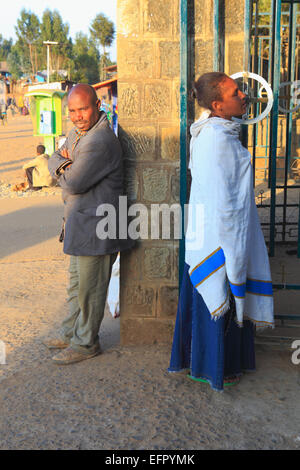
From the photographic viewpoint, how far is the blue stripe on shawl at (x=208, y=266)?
2.68 m

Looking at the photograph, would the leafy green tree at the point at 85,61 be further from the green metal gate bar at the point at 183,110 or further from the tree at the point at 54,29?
the green metal gate bar at the point at 183,110

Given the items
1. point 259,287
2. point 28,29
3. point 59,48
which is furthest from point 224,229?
point 28,29

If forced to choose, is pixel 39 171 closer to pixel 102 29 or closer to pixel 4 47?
pixel 102 29

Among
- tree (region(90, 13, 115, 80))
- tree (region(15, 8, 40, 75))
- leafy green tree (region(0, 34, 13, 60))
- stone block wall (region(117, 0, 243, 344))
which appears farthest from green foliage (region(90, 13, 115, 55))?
stone block wall (region(117, 0, 243, 344))

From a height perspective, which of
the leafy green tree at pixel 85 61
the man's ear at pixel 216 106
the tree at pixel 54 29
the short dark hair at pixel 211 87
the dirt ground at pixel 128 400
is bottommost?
the dirt ground at pixel 128 400

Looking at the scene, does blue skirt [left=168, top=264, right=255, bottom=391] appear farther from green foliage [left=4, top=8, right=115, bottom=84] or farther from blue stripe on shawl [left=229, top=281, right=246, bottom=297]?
green foliage [left=4, top=8, right=115, bottom=84]

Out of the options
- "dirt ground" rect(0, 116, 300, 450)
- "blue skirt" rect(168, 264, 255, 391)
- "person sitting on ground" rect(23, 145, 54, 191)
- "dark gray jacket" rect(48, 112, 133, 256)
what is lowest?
"dirt ground" rect(0, 116, 300, 450)

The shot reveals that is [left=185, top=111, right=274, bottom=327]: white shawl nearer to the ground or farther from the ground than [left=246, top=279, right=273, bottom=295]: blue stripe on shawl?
farther from the ground

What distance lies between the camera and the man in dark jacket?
3055 mm

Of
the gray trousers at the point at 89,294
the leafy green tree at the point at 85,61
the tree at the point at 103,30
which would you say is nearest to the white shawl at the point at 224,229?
the gray trousers at the point at 89,294

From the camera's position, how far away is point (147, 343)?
3.53m

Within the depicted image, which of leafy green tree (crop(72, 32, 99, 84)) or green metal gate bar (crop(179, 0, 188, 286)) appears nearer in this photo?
green metal gate bar (crop(179, 0, 188, 286))

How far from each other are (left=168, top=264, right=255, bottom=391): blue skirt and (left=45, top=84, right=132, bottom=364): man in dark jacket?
0.57 meters

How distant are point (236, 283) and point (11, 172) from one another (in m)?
12.2
